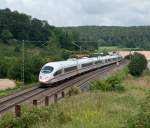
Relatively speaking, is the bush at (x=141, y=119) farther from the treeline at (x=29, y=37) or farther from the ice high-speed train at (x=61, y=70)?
the treeline at (x=29, y=37)

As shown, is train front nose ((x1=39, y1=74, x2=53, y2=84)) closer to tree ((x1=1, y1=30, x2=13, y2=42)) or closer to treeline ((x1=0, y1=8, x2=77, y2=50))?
treeline ((x1=0, y1=8, x2=77, y2=50))

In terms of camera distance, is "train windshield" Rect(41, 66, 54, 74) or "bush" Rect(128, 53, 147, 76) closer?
"train windshield" Rect(41, 66, 54, 74)

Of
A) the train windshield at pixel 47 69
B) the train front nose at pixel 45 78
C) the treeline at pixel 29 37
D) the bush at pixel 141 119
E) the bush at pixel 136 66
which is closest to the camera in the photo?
the bush at pixel 141 119

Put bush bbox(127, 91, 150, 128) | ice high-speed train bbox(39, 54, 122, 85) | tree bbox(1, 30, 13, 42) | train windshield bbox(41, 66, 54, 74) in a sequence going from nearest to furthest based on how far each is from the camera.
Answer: bush bbox(127, 91, 150, 128) → ice high-speed train bbox(39, 54, 122, 85) → train windshield bbox(41, 66, 54, 74) → tree bbox(1, 30, 13, 42)

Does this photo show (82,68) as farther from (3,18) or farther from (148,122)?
(3,18)

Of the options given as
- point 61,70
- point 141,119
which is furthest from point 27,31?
point 141,119

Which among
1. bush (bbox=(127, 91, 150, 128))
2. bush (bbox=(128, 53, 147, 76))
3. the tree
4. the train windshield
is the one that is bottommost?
bush (bbox=(128, 53, 147, 76))

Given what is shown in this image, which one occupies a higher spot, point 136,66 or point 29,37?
point 29,37

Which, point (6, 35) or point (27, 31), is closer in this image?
point (6, 35)

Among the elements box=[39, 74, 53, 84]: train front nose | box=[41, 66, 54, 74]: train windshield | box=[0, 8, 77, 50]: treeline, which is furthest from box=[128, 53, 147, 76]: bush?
box=[0, 8, 77, 50]: treeline

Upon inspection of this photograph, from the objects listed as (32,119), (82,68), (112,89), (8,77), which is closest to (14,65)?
(8,77)

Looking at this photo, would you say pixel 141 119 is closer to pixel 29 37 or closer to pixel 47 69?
pixel 47 69

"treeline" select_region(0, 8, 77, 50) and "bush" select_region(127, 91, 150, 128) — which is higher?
"treeline" select_region(0, 8, 77, 50)

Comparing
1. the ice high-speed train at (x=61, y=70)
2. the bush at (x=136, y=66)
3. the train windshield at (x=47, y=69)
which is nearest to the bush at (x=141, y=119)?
the ice high-speed train at (x=61, y=70)
